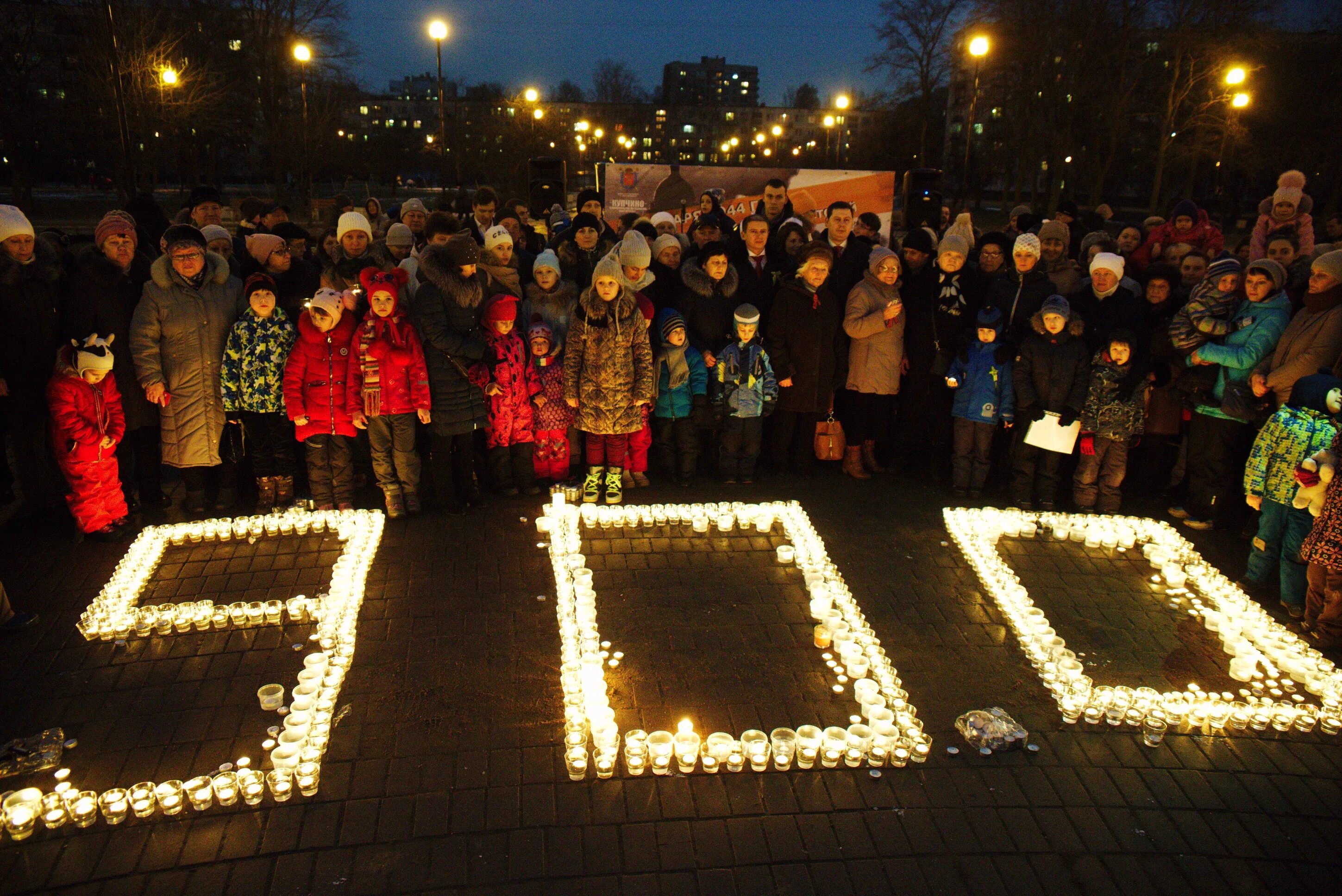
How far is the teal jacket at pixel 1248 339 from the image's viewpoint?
5.45 meters

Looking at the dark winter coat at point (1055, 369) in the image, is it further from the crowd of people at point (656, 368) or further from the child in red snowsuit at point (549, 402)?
the child in red snowsuit at point (549, 402)

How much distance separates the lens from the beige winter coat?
20.7 feet

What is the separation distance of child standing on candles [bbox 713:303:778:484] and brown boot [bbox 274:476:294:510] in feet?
10.2

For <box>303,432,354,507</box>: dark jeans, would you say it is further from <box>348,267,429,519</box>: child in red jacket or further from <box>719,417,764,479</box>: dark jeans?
<box>719,417,764,479</box>: dark jeans

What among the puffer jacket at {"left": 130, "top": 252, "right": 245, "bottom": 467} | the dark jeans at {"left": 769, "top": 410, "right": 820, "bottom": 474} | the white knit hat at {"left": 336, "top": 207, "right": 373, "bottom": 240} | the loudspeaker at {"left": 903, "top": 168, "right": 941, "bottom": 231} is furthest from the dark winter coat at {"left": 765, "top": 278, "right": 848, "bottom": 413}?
the loudspeaker at {"left": 903, "top": 168, "right": 941, "bottom": 231}

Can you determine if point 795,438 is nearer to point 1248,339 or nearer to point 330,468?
point 1248,339

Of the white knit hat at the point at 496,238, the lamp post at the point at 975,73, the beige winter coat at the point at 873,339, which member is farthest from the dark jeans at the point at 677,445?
the lamp post at the point at 975,73

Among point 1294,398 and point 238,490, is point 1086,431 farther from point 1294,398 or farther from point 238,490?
point 238,490

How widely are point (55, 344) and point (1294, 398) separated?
24.7 feet

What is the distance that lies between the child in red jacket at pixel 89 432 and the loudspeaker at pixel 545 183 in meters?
8.82

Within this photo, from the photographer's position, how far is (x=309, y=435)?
18.4ft

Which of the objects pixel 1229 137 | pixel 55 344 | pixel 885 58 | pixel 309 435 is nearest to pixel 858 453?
pixel 309 435

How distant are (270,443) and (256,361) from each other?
0.60m

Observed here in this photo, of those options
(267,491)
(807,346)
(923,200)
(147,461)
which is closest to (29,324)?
(147,461)
